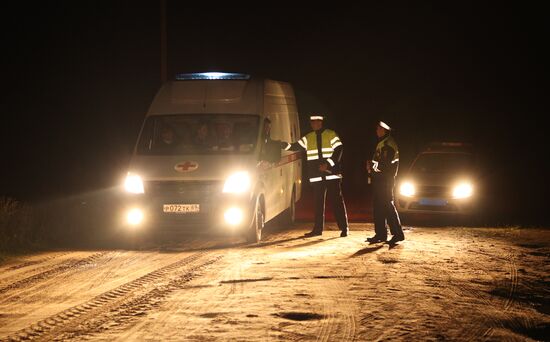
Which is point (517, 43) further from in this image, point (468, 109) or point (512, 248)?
point (512, 248)

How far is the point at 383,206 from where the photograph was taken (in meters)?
14.3

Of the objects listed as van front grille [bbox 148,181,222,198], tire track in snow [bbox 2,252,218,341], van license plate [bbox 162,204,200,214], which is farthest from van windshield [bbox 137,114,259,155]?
tire track in snow [bbox 2,252,218,341]

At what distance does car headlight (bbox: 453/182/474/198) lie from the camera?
17.3 metres

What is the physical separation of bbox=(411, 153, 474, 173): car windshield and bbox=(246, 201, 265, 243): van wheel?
17.2ft

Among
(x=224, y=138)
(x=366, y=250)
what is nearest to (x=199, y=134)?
(x=224, y=138)

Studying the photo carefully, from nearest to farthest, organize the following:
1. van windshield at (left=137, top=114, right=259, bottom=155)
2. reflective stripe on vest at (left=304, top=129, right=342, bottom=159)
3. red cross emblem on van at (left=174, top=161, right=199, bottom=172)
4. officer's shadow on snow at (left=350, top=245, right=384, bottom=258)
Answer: officer's shadow on snow at (left=350, top=245, right=384, bottom=258)
red cross emblem on van at (left=174, top=161, right=199, bottom=172)
van windshield at (left=137, top=114, right=259, bottom=155)
reflective stripe on vest at (left=304, top=129, right=342, bottom=159)

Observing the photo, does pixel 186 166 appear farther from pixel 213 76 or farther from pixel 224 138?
pixel 213 76

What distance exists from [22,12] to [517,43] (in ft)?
101

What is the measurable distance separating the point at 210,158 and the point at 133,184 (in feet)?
4.17

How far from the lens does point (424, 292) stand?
31.1 ft

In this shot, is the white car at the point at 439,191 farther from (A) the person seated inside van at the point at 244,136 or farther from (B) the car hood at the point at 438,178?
(A) the person seated inside van at the point at 244,136

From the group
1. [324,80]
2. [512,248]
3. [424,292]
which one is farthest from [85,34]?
[424,292]

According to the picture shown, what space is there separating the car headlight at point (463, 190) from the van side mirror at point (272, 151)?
413 cm

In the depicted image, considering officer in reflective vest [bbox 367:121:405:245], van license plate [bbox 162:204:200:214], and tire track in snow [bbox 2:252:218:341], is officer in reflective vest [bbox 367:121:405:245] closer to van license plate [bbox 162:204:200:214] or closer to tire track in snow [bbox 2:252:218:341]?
van license plate [bbox 162:204:200:214]
